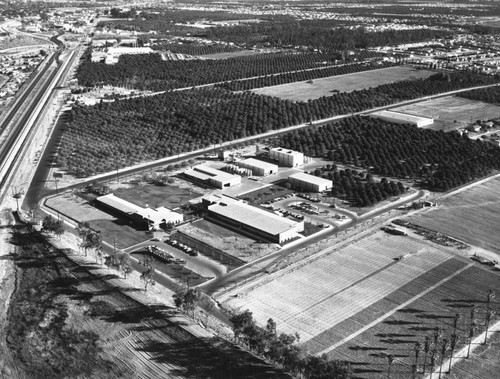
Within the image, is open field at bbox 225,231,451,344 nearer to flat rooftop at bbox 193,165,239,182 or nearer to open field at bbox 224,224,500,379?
open field at bbox 224,224,500,379

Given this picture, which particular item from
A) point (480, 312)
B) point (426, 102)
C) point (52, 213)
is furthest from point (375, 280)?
point (426, 102)

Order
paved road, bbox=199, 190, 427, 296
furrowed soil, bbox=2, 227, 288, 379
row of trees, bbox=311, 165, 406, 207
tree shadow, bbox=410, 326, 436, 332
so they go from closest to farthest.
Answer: furrowed soil, bbox=2, 227, 288, 379 → tree shadow, bbox=410, 326, 436, 332 → paved road, bbox=199, 190, 427, 296 → row of trees, bbox=311, 165, 406, 207

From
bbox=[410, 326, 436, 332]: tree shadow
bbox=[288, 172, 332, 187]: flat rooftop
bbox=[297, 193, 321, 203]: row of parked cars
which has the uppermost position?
bbox=[288, 172, 332, 187]: flat rooftop

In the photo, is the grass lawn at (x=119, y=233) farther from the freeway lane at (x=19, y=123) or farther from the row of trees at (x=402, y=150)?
the row of trees at (x=402, y=150)

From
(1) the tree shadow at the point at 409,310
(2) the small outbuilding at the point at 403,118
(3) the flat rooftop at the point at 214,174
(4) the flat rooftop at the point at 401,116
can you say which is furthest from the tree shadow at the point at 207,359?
(4) the flat rooftop at the point at 401,116

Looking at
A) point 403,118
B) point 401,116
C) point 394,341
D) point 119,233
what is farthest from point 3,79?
point 394,341

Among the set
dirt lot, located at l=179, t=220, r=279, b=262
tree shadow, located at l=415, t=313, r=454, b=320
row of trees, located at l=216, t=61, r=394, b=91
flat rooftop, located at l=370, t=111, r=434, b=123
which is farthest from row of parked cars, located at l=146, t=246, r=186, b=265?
row of trees, located at l=216, t=61, r=394, b=91
